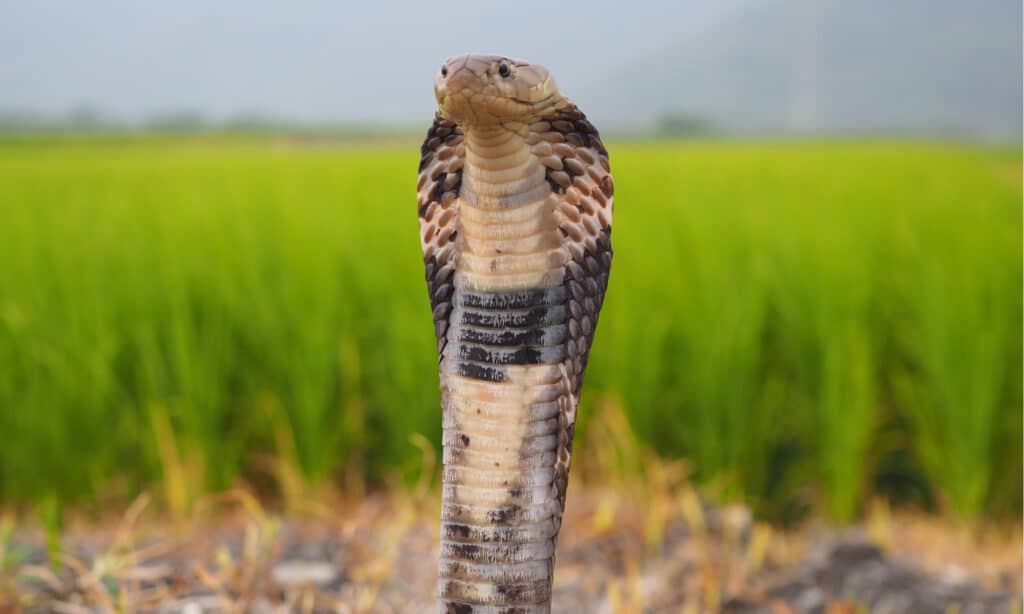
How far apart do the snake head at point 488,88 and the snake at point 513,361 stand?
14 cm

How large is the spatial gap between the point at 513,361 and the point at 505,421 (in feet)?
0.28

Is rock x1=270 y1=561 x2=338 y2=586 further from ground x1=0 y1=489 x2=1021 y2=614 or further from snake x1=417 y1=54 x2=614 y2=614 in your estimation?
snake x1=417 y1=54 x2=614 y2=614

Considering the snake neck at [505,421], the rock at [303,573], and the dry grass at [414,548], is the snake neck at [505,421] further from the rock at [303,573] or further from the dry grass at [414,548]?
the rock at [303,573]

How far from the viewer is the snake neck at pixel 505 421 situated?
4.80 ft

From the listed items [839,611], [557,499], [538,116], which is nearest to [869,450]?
[839,611]

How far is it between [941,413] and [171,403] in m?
2.59

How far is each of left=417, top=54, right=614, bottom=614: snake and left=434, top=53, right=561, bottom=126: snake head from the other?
14cm

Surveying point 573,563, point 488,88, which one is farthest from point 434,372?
point 488,88

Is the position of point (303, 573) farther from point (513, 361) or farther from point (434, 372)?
point (513, 361)

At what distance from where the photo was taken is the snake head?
1245mm

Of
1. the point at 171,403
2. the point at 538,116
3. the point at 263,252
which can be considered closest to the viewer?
the point at 538,116

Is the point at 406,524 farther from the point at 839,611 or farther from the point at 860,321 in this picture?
the point at 860,321

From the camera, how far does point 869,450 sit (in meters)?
3.74

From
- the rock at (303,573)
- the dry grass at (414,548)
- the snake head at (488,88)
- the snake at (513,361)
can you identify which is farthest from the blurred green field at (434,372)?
the snake head at (488,88)
